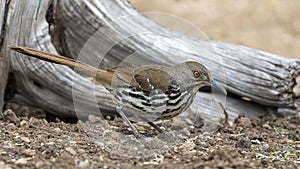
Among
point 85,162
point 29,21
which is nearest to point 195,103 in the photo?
point 29,21

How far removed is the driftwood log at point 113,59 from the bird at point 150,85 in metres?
0.95

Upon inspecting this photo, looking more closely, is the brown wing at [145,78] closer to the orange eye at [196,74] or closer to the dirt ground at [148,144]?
the orange eye at [196,74]

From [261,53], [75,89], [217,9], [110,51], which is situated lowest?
[75,89]

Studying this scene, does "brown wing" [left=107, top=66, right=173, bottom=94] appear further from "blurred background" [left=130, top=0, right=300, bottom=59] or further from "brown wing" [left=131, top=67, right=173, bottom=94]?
"blurred background" [left=130, top=0, right=300, bottom=59]

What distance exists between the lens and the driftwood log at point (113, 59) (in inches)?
236

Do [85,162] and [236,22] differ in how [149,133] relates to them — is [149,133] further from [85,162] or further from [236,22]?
[236,22]

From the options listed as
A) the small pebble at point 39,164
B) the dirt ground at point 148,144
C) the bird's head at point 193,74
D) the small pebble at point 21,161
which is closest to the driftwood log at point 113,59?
the dirt ground at point 148,144

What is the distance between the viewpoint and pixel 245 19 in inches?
424

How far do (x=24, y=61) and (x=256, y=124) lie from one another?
8.35 ft

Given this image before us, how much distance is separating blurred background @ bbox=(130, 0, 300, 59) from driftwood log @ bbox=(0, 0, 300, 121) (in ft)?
12.8

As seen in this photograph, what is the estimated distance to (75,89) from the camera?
237 inches

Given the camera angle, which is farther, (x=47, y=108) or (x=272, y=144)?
(x=47, y=108)

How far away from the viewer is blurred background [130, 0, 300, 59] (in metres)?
10.3

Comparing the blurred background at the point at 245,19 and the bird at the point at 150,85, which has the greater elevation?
the blurred background at the point at 245,19
